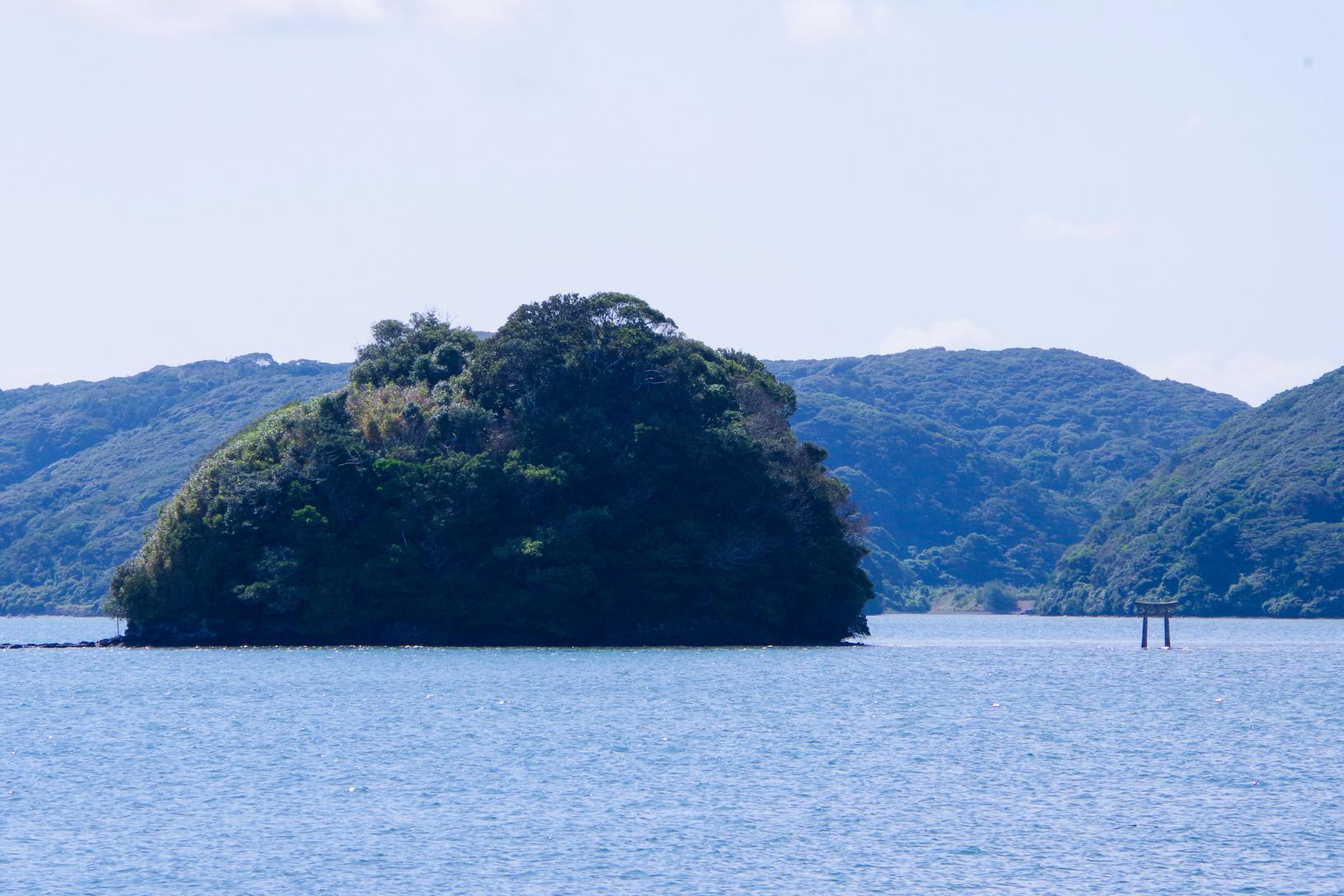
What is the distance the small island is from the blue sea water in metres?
12.9

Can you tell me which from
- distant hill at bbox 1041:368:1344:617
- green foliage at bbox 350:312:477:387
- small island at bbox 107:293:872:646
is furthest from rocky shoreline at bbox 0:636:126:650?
distant hill at bbox 1041:368:1344:617

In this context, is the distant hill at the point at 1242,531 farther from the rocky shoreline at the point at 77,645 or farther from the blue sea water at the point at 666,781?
the rocky shoreline at the point at 77,645

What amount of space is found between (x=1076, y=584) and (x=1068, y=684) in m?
105

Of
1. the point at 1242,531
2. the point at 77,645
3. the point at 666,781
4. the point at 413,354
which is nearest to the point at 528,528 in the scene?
the point at 413,354

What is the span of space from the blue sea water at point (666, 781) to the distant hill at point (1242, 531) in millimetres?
81996

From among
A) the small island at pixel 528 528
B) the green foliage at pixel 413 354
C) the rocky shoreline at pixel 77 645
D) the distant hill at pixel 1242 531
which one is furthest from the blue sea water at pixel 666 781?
the distant hill at pixel 1242 531

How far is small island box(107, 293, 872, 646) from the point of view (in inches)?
2911

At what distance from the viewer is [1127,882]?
23.9 meters

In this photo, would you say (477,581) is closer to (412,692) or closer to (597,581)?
(597,581)

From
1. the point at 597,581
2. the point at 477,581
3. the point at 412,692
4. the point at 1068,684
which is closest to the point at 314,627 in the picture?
the point at 477,581

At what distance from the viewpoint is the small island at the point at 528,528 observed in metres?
73.9

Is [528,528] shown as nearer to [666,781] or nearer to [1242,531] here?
[666,781]

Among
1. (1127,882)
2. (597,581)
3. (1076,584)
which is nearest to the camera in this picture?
(1127,882)

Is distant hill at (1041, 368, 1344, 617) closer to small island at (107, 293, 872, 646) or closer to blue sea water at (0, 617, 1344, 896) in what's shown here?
small island at (107, 293, 872, 646)
